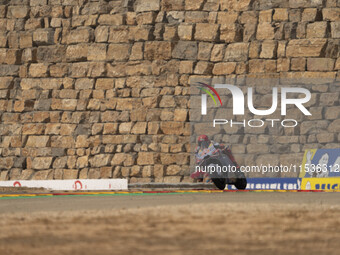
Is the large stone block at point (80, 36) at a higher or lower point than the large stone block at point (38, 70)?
higher

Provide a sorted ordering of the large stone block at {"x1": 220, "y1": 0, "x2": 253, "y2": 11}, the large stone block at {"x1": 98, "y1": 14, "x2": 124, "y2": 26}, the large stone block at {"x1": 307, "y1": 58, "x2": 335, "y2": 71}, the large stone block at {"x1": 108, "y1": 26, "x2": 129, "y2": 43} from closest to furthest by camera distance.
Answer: the large stone block at {"x1": 307, "y1": 58, "x2": 335, "y2": 71} < the large stone block at {"x1": 220, "y1": 0, "x2": 253, "y2": 11} < the large stone block at {"x1": 108, "y1": 26, "x2": 129, "y2": 43} < the large stone block at {"x1": 98, "y1": 14, "x2": 124, "y2": 26}

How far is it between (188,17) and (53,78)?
14.0ft

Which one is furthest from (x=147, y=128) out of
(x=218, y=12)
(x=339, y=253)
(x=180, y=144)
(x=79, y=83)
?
(x=339, y=253)

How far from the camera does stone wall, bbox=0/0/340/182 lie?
20.2 m

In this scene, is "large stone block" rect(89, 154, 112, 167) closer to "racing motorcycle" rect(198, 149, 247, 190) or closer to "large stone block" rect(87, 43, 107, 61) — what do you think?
"large stone block" rect(87, 43, 107, 61)

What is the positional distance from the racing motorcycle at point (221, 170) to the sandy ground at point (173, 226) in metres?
3.88

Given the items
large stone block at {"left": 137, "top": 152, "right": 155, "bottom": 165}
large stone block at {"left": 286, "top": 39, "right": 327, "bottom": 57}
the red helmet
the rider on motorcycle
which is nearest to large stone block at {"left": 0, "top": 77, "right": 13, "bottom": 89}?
large stone block at {"left": 137, "top": 152, "right": 155, "bottom": 165}

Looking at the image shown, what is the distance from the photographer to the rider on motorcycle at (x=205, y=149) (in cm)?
1831

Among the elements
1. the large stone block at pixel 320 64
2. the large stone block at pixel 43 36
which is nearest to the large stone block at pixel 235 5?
the large stone block at pixel 320 64

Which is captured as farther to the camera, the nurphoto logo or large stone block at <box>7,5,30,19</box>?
large stone block at <box>7,5,30,19</box>

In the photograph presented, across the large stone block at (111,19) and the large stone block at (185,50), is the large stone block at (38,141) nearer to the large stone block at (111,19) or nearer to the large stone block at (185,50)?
the large stone block at (111,19)

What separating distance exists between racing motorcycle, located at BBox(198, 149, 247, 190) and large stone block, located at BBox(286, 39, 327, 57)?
393cm

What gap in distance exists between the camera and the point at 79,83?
68.7 ft

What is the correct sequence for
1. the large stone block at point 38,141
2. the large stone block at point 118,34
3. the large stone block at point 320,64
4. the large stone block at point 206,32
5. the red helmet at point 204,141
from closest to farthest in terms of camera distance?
the red helmet at point 204,141
the large stone block at point 320,64
the large stone block at point 206,32
the large stone block at point 118,34
the large stone block at point 38,141
